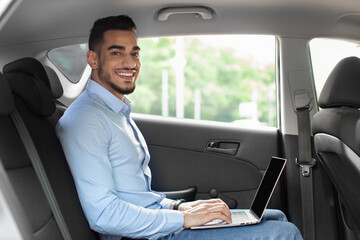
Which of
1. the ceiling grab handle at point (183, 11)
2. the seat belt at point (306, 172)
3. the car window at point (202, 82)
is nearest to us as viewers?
the ceiling grab handle at point (183, 11)

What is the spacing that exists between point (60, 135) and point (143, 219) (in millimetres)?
479

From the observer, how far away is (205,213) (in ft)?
5.96

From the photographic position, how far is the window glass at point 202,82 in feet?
40.7

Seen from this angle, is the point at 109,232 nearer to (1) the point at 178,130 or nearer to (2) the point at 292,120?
(1) the point at 178,130

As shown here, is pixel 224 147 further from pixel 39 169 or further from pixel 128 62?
pixel 39 169

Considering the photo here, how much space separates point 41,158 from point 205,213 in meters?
0.67

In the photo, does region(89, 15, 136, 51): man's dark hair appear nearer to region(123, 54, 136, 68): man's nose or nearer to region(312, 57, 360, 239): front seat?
region(123, 54, 136, 68): man's nose

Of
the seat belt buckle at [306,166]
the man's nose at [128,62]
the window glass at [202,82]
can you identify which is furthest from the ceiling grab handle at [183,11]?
the window glass at [202,82]

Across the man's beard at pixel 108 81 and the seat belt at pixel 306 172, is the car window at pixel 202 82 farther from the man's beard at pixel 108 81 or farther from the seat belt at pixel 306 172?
the man's beard at pixel 108 81

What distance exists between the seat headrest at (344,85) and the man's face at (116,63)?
0.91m

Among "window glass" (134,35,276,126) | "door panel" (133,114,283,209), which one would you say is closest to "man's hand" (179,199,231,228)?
"door panel" (133,114,283,209)

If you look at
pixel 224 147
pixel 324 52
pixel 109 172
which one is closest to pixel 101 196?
pixel 109 172

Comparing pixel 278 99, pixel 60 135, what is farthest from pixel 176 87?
pixel 60 135

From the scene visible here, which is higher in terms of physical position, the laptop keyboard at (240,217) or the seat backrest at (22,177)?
the seat backrest at (22,177)
